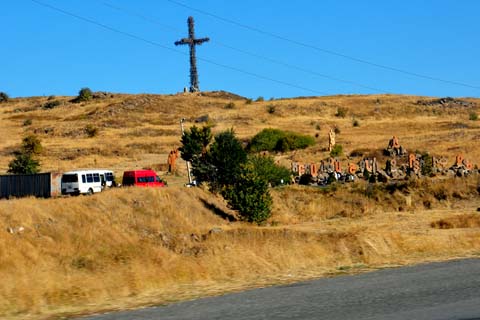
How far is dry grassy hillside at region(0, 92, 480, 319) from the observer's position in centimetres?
1565

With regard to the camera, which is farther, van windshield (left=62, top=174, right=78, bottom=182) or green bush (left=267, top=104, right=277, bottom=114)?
green bush (left=267, top=104, right=277, bottom=114)

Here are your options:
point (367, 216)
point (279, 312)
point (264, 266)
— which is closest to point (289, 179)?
point (367, 216)

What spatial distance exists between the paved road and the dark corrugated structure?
103 feet

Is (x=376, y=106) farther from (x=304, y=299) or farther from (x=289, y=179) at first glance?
(x=304, y=299)

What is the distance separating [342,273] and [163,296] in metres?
4.68

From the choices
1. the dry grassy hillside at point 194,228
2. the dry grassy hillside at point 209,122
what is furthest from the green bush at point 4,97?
the dry grassy hillside at point 194,228

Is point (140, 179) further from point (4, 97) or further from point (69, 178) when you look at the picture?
point (4, 97)

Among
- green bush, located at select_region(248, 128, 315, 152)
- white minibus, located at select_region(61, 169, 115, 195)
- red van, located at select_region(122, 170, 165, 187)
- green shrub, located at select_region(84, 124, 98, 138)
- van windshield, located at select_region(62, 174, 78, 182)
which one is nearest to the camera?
white minibus, located at select_region(61, 169, 115, 195)

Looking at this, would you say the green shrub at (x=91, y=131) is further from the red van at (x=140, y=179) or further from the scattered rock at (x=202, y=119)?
the red van at (x=140, y=179)

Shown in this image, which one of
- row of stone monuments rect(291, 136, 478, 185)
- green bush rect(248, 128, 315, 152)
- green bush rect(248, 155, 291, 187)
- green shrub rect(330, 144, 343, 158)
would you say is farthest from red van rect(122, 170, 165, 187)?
green bush rect(248, 128, 315, 152)

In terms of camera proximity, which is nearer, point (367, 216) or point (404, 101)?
point (367, 216)

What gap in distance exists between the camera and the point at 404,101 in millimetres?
137250

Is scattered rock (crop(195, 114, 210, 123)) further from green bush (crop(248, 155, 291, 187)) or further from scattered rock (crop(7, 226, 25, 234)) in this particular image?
scattered rock (crop(7, 226, 25, 234))

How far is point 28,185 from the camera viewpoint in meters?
43.0
